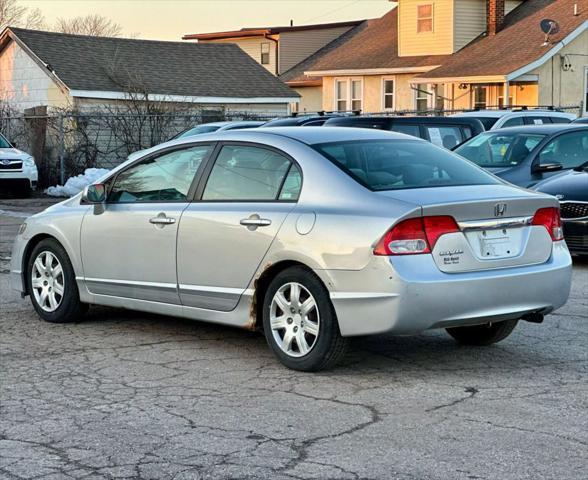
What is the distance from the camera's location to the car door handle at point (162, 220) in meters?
7.86

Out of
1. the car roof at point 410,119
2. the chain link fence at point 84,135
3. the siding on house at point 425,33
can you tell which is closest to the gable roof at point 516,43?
the siding on house at point 425,33

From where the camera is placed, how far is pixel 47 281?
8.91 metres

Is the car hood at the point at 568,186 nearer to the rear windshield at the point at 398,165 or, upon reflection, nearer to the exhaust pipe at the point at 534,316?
the rear windshield at the point at 398,165

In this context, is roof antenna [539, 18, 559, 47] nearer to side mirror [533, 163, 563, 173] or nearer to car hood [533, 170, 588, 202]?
side mirror [533, 163, 563, 173]

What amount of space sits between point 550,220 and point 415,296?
1309 millimetres

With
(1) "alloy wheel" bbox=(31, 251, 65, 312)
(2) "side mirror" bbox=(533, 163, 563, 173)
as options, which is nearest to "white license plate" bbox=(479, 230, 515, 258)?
(1) "alloy wheel" bbox=(31, 251, 65, 312)

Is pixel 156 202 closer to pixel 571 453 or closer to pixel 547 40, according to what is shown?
pixel 571 453

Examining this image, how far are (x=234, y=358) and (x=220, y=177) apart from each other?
4.14ft

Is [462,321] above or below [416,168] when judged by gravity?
below

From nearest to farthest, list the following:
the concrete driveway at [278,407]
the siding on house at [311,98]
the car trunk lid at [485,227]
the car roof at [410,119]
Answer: the concrete driveway at [278,407], the car trunk lid at [485,227], the car roof at [410,119], the siding on house at [311,98]

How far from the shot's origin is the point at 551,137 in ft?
47.2

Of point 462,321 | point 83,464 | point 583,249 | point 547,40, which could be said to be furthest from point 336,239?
point 547,40

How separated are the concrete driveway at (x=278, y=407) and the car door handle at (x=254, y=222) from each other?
907 millimetres

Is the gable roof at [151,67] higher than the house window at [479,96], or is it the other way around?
the gable roof at [151,67]
